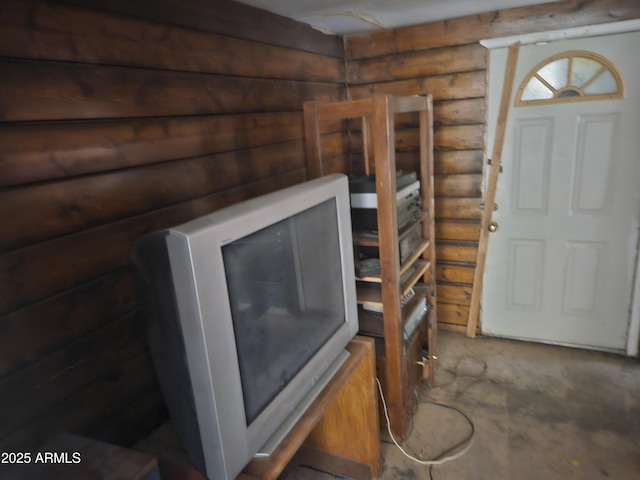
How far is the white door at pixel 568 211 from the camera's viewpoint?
2.31m

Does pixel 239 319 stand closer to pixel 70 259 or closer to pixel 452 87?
pixel 70 259

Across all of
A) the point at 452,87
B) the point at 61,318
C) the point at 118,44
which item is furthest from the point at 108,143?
the point at 452,87

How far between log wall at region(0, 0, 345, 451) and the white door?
1771mm

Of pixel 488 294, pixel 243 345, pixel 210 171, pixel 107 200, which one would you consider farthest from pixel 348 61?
pixel 243 345

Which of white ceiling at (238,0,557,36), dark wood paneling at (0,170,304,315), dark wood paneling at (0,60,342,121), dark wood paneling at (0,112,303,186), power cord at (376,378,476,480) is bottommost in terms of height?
power cord at (376,378,476,480)

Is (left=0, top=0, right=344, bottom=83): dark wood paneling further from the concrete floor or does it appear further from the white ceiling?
the concrete floor

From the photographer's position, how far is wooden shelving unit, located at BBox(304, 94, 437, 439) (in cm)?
169

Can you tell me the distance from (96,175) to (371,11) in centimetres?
162

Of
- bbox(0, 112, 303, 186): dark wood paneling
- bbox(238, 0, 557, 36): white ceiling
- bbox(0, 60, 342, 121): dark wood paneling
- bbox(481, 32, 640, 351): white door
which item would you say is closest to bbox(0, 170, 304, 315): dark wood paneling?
bbox(0, 112, 303, 186): dark wood paneling

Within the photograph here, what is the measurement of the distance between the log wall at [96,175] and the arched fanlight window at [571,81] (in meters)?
1.72

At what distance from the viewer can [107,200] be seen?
45.6 inches

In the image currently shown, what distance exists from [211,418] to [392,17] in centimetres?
218

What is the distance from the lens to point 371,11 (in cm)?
210

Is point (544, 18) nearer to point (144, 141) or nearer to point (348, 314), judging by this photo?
point (348, 314)
